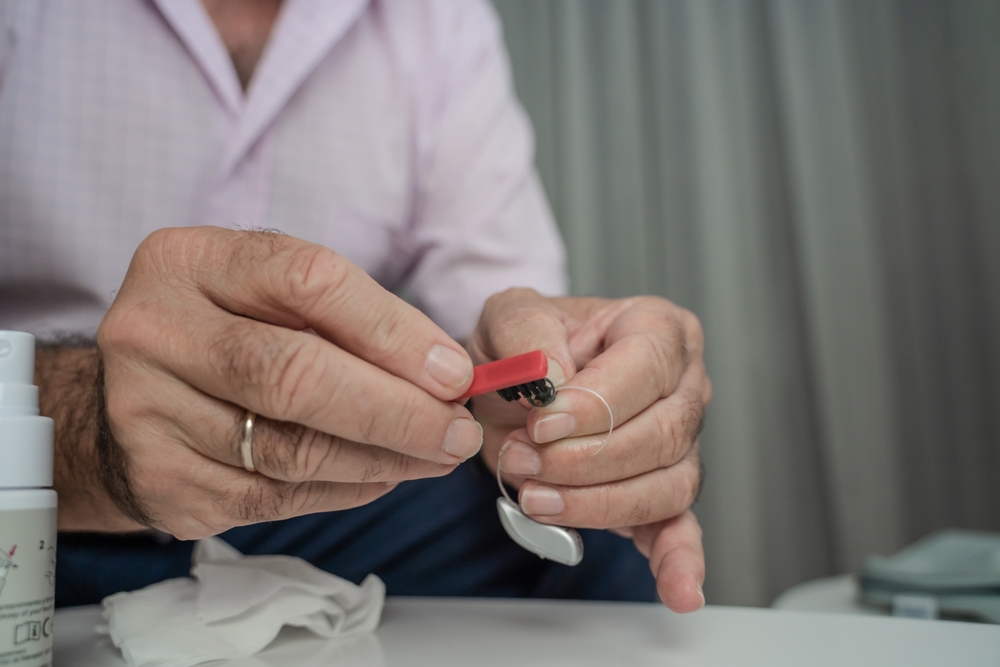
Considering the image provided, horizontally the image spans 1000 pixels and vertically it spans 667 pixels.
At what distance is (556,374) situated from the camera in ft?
1.55

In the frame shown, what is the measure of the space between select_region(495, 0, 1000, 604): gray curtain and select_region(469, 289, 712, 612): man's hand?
99 cm

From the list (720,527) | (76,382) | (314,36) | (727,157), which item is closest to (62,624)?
(76,382)

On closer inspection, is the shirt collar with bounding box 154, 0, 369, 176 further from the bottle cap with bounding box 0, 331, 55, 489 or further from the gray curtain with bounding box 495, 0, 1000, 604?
the gray curtain with bounding box 495, 0, 1000, 604

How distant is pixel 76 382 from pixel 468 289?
1.89 ft

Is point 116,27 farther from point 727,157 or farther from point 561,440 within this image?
point 727,157

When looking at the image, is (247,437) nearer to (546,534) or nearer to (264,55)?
(546,534)

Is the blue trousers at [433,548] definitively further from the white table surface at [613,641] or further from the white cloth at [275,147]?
the white cloth at [275,147]

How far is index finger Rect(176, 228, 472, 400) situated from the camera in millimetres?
360

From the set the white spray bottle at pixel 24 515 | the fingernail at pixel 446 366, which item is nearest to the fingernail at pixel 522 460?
the fingernail at pixel 446 366

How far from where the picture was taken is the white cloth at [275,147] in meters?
0.73

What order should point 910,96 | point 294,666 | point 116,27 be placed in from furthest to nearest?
point 910,96 → point 116,27 → point 294,666

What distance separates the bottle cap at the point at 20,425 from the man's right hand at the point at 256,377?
48 mm

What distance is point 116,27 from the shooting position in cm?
77

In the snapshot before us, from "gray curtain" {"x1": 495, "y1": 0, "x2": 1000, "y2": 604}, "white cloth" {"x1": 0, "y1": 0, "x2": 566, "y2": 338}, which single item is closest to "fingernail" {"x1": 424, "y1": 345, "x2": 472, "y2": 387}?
"white cloth" {"x1": 0, "y1": 0, "x2": 566, "y2": 338}
